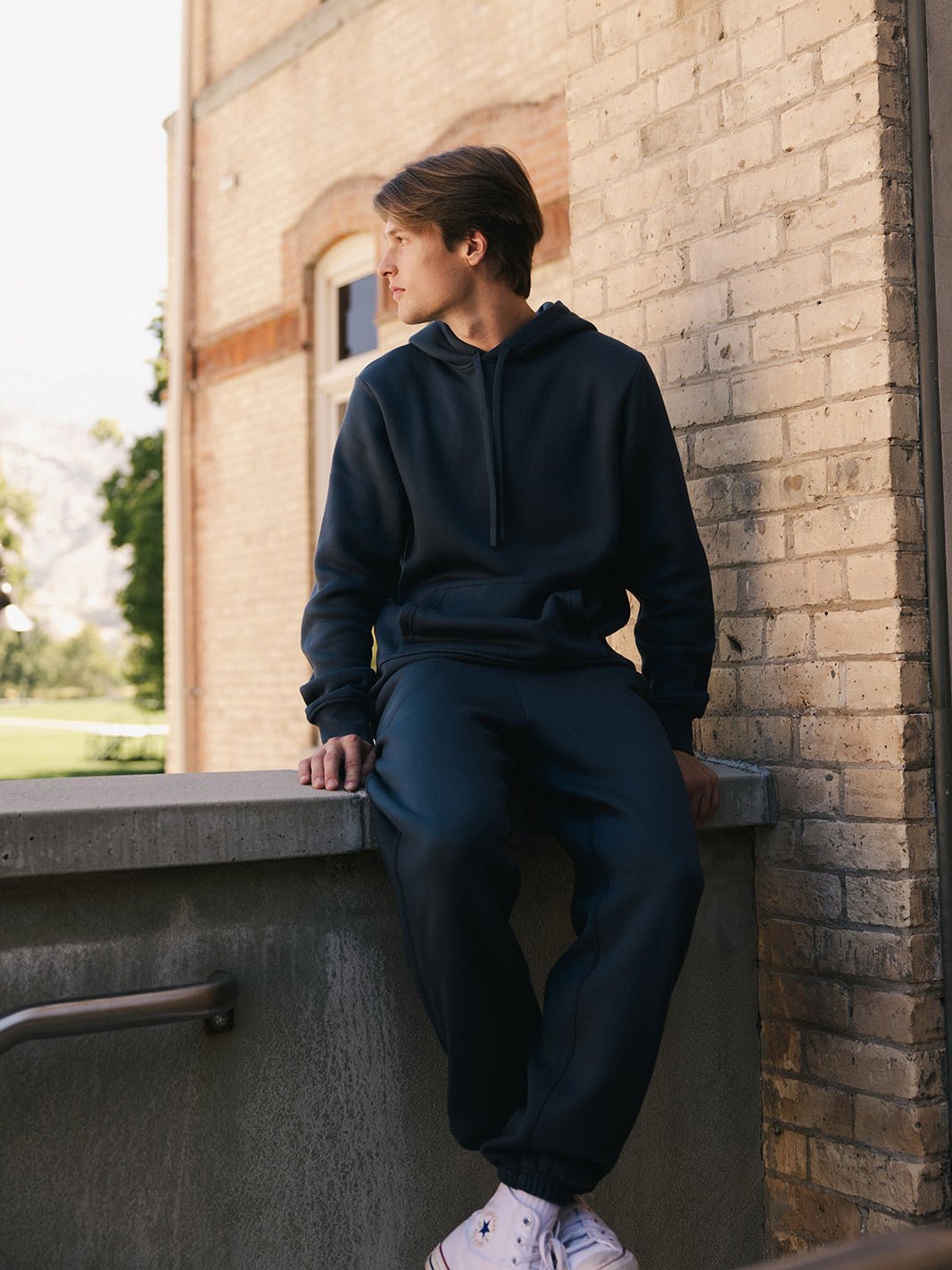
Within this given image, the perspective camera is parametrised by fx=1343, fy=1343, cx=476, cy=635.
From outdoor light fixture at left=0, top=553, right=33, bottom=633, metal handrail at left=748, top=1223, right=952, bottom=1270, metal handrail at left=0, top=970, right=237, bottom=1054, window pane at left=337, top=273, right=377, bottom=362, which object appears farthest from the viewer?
window pane at left=337, top=273, right=377, bottom=362

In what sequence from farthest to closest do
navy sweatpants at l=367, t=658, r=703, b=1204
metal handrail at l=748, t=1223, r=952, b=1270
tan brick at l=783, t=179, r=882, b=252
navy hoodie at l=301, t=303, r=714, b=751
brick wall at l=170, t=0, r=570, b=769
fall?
brick wall at l=170, t=0, r=570, b=769, tan brick at l=783, t=179, r=882, b=252, navy hoodie at l=301, t=303, r=714, b=751, navy sweatpants at l=367, t=658, r=703, b=1204, metal handrail at l=748, t=1223, r=952, b=1270

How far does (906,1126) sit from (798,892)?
0.48 meters

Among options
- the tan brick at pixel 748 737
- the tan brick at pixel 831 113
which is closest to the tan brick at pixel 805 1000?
the tan brick at pixel 748 737

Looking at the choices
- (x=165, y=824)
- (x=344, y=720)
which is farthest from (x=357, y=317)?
(x=165, y=824)

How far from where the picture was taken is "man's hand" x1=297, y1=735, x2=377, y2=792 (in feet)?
7.38

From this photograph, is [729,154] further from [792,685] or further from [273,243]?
[273,243]

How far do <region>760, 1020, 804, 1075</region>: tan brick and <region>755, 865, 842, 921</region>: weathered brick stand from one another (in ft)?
0.78

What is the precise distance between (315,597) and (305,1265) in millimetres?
1116

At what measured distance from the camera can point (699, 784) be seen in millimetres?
2496

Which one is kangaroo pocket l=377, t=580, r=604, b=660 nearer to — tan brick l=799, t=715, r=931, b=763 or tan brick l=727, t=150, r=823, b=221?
tan brick l=799, t=715, r=931, b=763

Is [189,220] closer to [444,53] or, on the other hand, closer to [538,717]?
[444,53]

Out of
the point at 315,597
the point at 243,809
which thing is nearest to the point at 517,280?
the point at 315,597

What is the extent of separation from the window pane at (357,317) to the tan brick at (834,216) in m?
6.59

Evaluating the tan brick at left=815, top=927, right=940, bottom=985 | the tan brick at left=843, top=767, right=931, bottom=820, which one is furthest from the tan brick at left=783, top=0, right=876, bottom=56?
the tan brick at left=815, top=927, right=940, bottom=985
